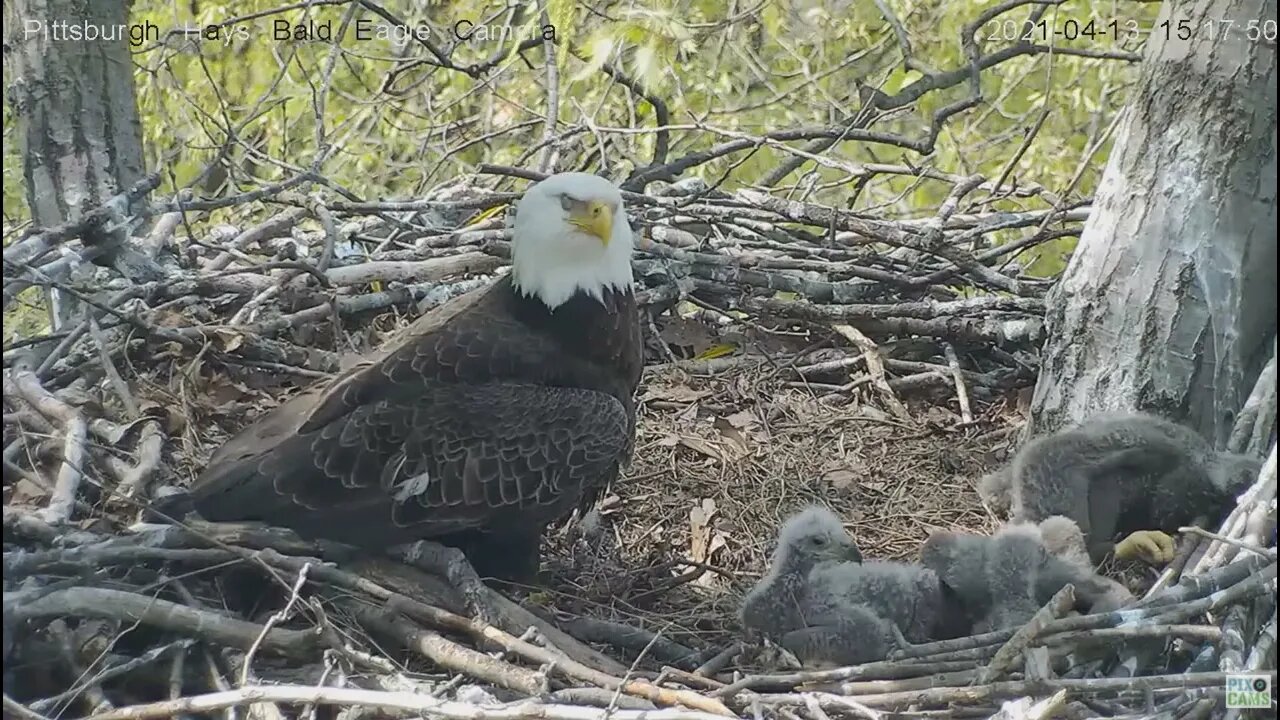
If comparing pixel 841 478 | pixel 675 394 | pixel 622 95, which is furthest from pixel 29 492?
pixel 622 95

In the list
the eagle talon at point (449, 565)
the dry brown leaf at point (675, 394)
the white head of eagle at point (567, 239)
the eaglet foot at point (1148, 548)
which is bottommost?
the eagle talon at point (449, 565)

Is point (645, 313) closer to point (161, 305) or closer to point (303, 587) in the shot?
point (161, 305)

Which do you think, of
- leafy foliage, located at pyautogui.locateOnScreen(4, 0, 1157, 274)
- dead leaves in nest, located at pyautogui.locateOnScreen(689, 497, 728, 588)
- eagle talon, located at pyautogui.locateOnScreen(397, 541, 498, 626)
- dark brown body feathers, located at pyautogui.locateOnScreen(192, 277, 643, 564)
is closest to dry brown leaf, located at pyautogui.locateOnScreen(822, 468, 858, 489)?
dead leaves in nest, located at pyautogui.locateOnScreen(689, 497, 728, 588)

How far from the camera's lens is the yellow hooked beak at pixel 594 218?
3951 mm

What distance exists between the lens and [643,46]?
4.32 metres

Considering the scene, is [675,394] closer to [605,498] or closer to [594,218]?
[605,498]

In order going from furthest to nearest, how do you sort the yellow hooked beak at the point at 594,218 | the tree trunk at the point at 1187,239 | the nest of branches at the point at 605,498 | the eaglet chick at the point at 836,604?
the yellow hooked beak at the point at 594,218 → the tree trunk at the point at 1187,239 → the eaglet chick at the point at 836,604 → the nest of branches at the point at 605,498

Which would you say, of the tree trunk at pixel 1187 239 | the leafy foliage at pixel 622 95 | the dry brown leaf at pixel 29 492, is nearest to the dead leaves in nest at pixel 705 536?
the tree trunk at pixel 1187 239

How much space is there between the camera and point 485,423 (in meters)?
3.75

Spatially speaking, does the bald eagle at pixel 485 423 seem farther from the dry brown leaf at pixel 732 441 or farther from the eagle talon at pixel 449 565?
the dry brown leaf at pixel 732 441

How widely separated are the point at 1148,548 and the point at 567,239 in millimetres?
1892

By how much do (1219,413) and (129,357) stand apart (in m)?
3.51

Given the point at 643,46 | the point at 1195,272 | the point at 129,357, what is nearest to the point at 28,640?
the point at 129,357

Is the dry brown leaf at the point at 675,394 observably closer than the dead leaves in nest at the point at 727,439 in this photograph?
No
